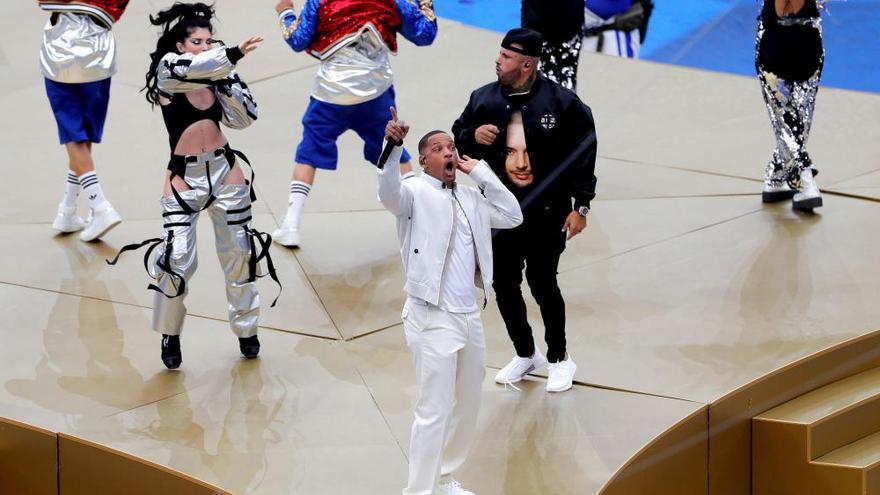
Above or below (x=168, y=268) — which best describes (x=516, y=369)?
below

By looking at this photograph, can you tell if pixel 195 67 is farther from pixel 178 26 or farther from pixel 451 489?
pixel 451 489

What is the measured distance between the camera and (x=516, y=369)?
621 centimetres

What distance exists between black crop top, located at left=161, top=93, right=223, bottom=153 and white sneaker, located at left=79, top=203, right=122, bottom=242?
184 cm

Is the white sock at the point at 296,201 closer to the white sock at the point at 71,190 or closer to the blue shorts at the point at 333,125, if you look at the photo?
the blue shorts at the point at 333,125

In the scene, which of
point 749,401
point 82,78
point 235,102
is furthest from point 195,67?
point 749,401

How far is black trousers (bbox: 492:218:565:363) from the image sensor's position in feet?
19.7

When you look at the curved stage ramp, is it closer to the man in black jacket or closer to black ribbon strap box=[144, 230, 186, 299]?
black ribbon strap box=[144, 230, 186, 299]

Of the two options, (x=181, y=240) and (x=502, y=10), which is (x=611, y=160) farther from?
(x=502, y=10)

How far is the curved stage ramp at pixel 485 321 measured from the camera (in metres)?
5.64

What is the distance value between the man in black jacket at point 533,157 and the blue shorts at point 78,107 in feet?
9.07

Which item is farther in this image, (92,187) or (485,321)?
(92,187)

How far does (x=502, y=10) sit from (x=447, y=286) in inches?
389

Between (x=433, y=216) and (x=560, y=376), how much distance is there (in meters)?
1.40

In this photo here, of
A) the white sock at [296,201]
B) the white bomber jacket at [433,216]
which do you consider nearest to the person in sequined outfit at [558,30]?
the white sock at [296,201]
